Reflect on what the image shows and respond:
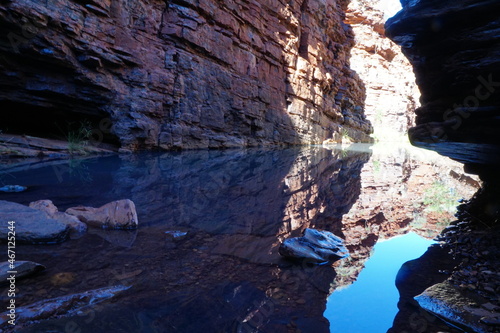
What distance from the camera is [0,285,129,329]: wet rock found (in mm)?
1262

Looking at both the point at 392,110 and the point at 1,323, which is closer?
the point at 1,323

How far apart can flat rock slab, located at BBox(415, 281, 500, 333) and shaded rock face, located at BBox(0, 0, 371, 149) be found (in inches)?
339

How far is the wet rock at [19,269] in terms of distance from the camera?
150cm

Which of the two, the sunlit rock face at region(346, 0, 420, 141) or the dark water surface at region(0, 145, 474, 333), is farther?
the sunlit rock face at region(346, 0, 420, 141)

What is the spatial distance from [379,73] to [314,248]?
35.6 metres

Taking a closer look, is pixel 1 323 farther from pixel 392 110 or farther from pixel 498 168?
pixel 392 110

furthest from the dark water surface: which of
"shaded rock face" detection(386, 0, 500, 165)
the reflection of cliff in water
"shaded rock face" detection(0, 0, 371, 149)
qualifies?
"shaded rock face" detection(0, 0, 371, 149)

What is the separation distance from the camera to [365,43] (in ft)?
105

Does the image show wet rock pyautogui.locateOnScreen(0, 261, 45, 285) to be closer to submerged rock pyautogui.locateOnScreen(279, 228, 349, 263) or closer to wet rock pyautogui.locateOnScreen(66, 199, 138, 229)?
wet rock pyautogui.locateOnScreen(66, 199, 138, 229)

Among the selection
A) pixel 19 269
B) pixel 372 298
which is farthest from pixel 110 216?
pixel 372 298

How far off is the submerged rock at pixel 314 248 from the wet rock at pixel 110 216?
138cm

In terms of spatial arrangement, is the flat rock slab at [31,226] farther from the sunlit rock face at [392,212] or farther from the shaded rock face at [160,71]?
the shaded rock face at [160,71]

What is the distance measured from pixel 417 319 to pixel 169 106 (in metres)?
9.90

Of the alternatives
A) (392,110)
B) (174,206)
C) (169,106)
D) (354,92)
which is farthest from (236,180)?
(392,110)
